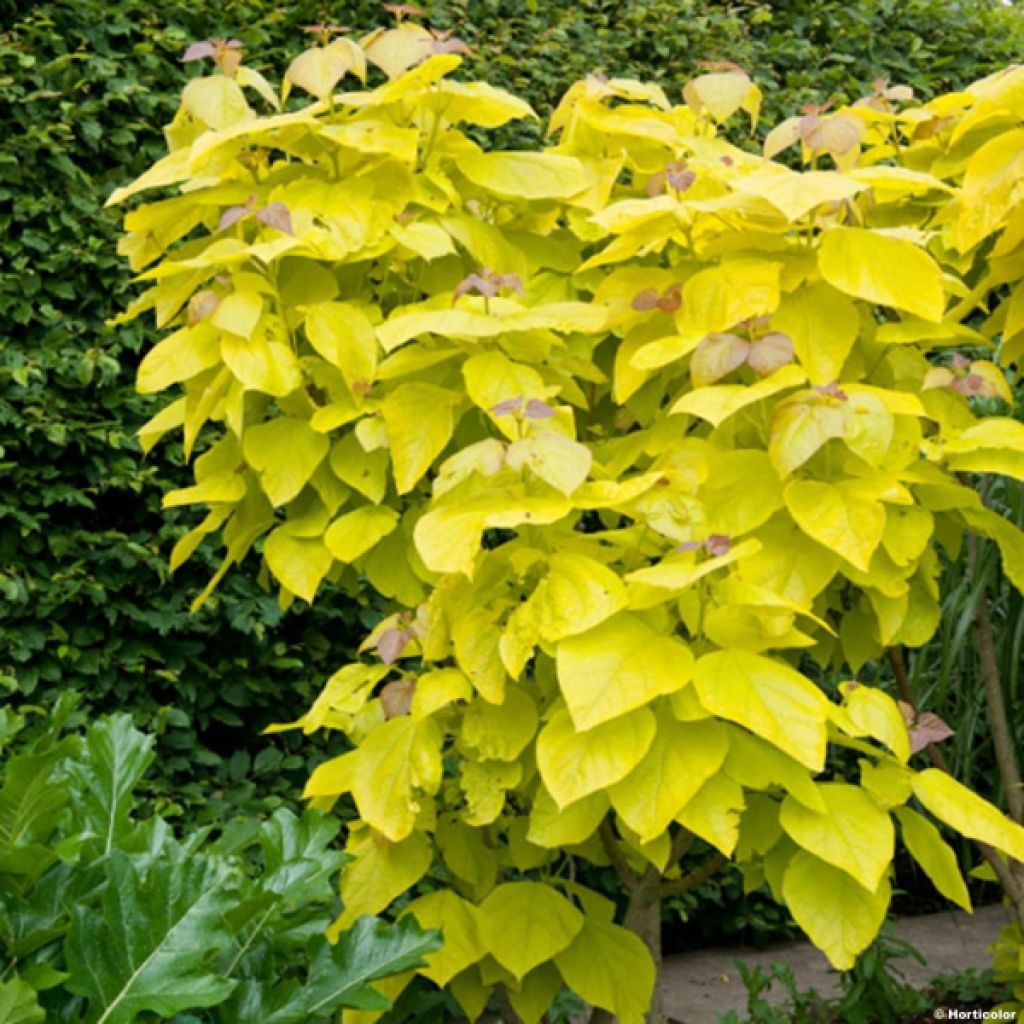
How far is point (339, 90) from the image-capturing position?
13.1 feet

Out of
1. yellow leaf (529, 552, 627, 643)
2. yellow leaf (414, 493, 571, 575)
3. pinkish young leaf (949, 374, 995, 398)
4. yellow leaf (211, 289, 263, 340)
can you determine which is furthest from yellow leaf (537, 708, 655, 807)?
pinkish young leaf (949, 374, 995, 398)

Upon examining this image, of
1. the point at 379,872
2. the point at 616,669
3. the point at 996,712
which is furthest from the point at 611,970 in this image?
the point at 996,712

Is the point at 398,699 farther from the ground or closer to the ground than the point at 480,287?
closer to the ground

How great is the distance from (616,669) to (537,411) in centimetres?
34

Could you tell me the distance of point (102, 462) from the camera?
11.0ft

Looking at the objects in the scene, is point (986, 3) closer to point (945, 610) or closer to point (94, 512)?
point (945, 610)

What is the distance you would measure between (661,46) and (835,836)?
3.63 metres

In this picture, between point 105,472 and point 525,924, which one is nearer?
point 525,924

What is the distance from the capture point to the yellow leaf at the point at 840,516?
1.69 meters

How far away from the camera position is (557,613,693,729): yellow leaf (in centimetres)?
154

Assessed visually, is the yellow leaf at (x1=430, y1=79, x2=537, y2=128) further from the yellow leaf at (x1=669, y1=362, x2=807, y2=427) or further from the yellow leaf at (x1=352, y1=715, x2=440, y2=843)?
the yellow leaf at (x1=352, y1=715, x2=440, y2=843)

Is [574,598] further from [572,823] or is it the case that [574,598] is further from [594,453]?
[594,453]

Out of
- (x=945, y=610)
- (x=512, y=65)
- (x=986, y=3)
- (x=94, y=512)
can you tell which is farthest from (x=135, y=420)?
(x=986, y=3)

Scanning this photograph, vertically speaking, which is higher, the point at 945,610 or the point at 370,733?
the point at 370,733
